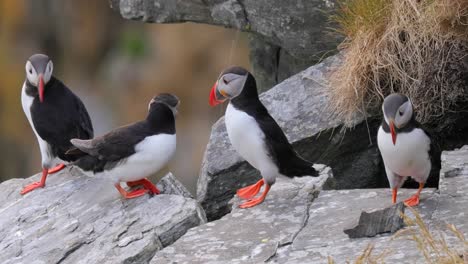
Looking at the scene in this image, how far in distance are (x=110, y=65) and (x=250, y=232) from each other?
41.1 feet

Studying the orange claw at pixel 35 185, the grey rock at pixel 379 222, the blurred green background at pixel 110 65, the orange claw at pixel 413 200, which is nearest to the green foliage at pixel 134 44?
the blurred green background at pixel 110 65

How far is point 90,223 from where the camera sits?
595 cm

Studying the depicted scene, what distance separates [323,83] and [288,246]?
1.87 metres

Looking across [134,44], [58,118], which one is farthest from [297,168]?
[134,44]

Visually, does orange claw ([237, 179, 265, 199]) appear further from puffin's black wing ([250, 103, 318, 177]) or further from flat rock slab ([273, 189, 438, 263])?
flat rock slab ([273, 189, 438, 263])

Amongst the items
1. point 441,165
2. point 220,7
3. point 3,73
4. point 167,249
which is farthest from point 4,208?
point 3,73

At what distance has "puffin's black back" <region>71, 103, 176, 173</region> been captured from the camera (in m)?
5.94

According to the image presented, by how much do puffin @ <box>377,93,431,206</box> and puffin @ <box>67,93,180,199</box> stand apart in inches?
50.2

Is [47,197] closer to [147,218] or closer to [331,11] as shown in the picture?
[147,218]

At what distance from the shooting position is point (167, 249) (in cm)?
532

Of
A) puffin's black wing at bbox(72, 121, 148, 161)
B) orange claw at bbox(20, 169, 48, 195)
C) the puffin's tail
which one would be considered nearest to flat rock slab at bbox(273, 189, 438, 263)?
the puffin's tail

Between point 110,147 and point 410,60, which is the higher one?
point 410,60

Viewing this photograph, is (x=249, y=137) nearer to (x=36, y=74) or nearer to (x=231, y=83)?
(x=231, y=83)

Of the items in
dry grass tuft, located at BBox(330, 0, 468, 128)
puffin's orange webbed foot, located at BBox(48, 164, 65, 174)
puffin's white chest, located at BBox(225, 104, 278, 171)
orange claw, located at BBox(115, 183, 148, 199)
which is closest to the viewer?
puffin's white chest, located at BBox(225, 104, 278, 171)
